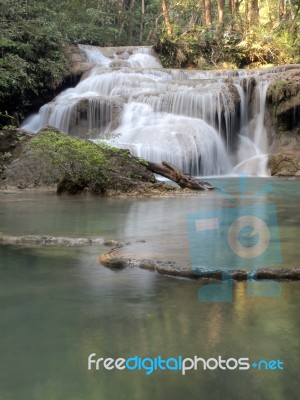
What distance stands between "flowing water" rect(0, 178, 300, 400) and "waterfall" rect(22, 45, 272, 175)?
44.0 feet

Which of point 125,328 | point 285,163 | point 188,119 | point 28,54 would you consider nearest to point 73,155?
point 125,328

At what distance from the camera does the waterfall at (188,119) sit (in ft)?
60.9

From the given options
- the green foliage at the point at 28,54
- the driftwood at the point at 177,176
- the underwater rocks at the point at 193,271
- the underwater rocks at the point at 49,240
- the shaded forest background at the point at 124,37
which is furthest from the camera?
the shaded forest background at the point at 124,37

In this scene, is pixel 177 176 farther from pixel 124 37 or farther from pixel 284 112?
pixel 124 37

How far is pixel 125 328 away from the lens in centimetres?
298

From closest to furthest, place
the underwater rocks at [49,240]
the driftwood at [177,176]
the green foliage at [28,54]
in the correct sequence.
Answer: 1. the underwater rocks at [49,240]
2. the driftwood at [177,176]
3. the green foliage at [28,54]

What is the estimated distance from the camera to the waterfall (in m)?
18.6

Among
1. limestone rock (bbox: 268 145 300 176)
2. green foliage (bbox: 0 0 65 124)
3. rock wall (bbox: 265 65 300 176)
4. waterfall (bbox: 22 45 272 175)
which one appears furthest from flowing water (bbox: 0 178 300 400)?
rock wall (bbox: 265 65 300 176)

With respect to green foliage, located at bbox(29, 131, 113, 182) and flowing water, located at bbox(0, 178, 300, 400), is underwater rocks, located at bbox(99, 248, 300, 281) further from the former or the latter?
green foliage, located at bbox(29, 131, 113, 182)

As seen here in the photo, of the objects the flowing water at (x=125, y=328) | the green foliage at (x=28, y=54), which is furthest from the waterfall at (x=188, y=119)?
the flowing water at (x=125, y=328)

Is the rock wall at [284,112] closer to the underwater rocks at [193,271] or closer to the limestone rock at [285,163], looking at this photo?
the limestone rock at [285,163]

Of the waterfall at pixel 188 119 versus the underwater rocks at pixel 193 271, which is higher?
the underwater rocks at pixel 193 271

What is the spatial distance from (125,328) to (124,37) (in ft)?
127

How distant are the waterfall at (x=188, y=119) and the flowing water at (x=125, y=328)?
13.4 meters
